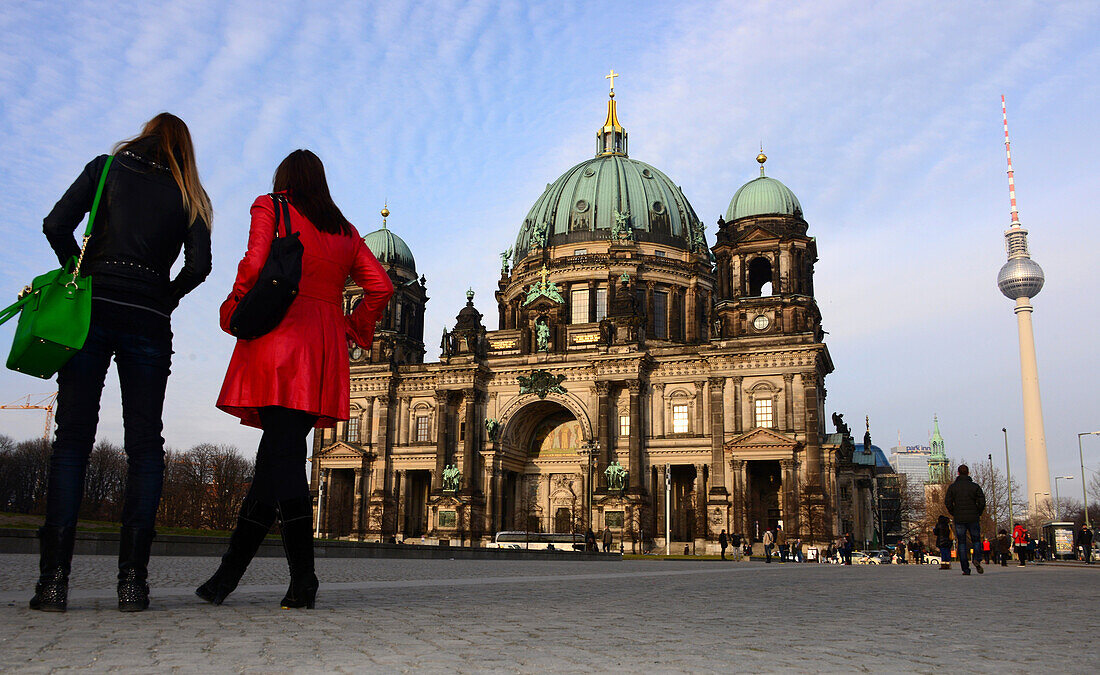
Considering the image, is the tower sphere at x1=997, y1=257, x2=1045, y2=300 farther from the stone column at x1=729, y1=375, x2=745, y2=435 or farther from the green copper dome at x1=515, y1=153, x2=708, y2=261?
the stone column at x1=729, y1=375, x2=745, y2=435

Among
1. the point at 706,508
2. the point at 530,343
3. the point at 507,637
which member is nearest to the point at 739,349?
the point at 706,508

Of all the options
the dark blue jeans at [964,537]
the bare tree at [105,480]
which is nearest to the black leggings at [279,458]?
the dark blue jeans at [964,537]

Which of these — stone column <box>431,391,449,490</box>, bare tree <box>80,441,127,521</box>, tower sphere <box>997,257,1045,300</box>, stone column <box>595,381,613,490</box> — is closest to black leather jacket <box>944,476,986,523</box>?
stone column <box>595,381,613,490</box>

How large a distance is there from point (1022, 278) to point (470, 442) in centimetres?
9304

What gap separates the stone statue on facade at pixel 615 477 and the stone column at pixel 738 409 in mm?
7442

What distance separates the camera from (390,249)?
2906 inches

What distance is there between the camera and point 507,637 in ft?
16.1

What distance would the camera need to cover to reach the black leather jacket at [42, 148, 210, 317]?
19.6 feet

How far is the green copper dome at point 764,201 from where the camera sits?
5922 centimetres

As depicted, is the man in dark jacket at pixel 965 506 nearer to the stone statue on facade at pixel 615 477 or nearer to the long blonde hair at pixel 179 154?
the long blonde hair at pixel 179 154

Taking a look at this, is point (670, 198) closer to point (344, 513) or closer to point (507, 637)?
point (344, 513)

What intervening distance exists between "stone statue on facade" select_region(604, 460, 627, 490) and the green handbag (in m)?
51.2

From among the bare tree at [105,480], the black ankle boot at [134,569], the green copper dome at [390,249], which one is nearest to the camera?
the black ankle boot at [134,569]

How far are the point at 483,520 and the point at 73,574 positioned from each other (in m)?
50.0
